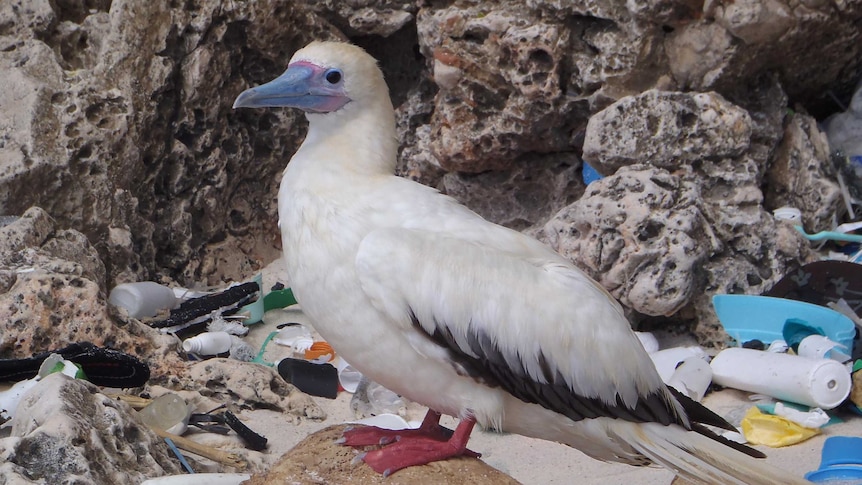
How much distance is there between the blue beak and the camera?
281cm

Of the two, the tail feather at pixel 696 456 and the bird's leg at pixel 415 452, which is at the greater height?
the bird's leg at pixel 415 452

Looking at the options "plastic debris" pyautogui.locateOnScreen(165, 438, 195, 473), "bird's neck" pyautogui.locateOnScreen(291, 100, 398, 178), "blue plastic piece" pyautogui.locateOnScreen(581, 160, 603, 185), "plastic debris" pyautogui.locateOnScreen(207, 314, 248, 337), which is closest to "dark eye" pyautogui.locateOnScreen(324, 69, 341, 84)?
"bird's neck" pyautogui.locateOnScreen(291, 100, 398, 178)

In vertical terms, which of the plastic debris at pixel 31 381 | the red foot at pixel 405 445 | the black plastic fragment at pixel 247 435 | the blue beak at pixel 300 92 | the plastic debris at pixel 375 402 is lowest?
the plastic debris at pixel 375 402

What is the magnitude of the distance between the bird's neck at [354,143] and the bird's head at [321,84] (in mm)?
41

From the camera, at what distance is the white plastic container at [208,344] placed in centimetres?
479

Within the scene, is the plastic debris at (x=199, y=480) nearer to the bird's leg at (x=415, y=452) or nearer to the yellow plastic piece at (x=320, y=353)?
the bird's leg at (x=415, y=452)

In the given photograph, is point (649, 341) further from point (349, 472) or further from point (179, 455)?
point (349, 472)

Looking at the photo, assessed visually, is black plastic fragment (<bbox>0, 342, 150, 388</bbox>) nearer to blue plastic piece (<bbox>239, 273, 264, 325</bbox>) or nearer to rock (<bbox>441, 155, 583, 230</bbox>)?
blue plastic piece (<bbox>239, 273, 264, 325</bbox>)

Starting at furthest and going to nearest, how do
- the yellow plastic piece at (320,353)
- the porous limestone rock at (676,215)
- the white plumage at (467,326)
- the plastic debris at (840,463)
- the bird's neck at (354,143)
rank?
the yellow plastic piece at (320,353) → the porous limestone rock at (676,215) → the plastic debris at (840,463) → the bird's neck at (354,143) → the white plumage at (467,326)

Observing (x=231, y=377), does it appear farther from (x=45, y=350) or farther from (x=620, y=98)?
(x=620, y=98)

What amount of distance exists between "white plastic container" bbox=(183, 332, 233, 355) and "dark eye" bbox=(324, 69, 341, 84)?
2.31 m

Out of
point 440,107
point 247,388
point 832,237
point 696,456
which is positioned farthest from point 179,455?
point 832,237

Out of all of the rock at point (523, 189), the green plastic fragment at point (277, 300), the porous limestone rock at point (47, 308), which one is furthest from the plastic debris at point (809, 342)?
the porous limestone rock at point (47, 308)

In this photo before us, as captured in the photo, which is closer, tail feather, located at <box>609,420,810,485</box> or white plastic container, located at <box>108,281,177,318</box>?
tail feather, located at <box>609,420,810,485</box>
